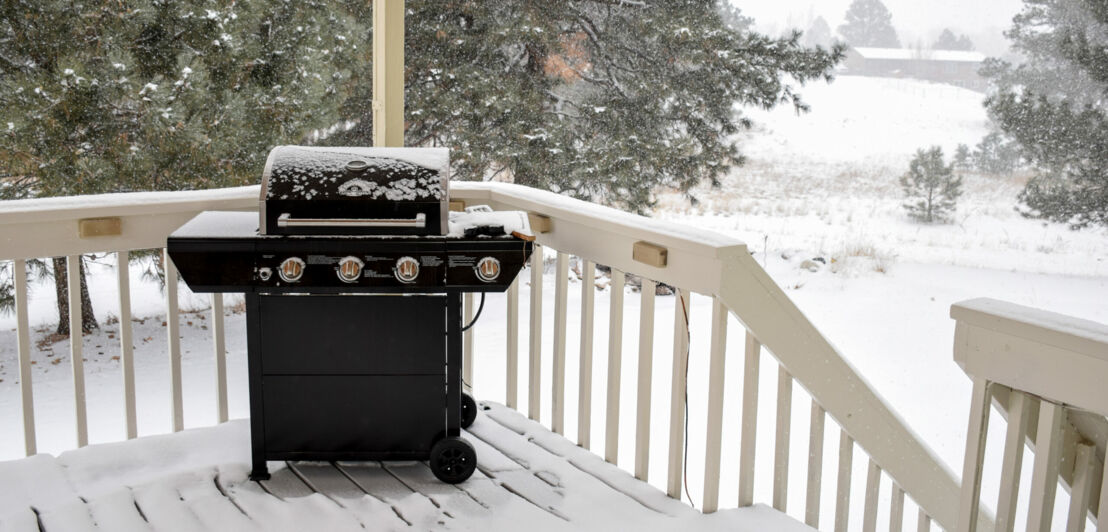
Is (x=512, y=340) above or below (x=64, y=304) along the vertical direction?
above

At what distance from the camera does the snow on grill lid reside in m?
2.03

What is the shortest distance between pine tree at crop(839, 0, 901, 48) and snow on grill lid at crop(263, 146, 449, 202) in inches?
299

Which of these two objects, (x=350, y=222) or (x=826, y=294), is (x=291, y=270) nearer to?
(x=350, y=222)

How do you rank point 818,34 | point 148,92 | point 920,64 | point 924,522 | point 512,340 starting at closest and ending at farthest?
point 924,522 → point 512,340 → point 148,92 → point 818,34 → point 920,64

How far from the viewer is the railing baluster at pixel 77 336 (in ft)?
7.20

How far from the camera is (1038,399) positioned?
1.24 meters

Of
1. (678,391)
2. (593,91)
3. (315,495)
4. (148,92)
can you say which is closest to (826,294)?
(593,91)

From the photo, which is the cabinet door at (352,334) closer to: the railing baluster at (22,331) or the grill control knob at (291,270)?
the grill control knob at (291,270)

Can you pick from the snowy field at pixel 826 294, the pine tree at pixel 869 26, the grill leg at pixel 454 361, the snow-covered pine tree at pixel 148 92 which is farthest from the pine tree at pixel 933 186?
the grill leg at pixel 454 361

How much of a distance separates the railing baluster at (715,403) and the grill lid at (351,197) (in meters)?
0.69

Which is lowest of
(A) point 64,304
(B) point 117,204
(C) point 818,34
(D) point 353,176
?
(A) point 64,304

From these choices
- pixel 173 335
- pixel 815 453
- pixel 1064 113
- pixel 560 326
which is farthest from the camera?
pixel 1064 113

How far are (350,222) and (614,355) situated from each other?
81 cm

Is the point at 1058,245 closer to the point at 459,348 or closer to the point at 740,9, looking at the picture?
the point at 740,9
